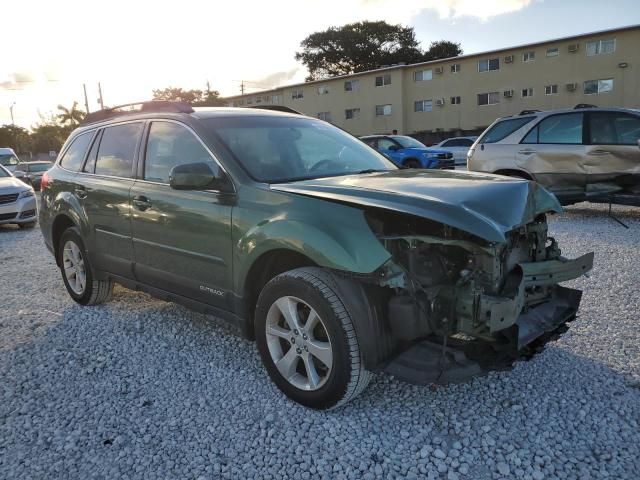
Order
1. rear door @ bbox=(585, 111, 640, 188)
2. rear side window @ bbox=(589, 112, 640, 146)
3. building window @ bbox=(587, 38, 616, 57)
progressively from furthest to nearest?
building window @ bbox=(587, 38, 616, 57) → rear side window @ bbox=(589, 112, 640, 146) → rear door @ bbox=(585, 111, 640, 188)

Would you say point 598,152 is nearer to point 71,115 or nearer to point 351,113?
point 351,113

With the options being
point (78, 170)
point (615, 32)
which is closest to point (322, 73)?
point (615, 32)

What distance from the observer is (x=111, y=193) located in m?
4.25

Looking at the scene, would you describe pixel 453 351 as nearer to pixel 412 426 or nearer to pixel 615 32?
pixel 412 426

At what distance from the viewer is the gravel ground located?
96.3 inches

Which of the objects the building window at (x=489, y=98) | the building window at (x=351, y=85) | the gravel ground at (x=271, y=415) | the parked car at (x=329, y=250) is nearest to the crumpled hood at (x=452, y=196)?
the parked car at (x=329, y=250)

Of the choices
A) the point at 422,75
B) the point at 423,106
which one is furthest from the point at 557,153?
the point at 422,75

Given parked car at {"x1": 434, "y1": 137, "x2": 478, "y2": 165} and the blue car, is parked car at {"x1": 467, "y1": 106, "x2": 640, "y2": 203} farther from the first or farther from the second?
parked car at {"x1": 434, "y1": 137, "x2": 478, "y2": 165}

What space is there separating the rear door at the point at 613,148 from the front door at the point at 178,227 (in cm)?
709

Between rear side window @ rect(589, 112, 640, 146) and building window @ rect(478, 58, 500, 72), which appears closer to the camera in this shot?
rear side window @ rect(589, 112, 640, 146)

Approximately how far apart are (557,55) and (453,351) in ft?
106

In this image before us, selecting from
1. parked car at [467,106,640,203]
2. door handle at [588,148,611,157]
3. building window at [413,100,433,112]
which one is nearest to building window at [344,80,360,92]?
building window at [413,100,433,112]

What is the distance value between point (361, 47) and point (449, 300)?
180 feet

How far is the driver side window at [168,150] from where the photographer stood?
3598mm
